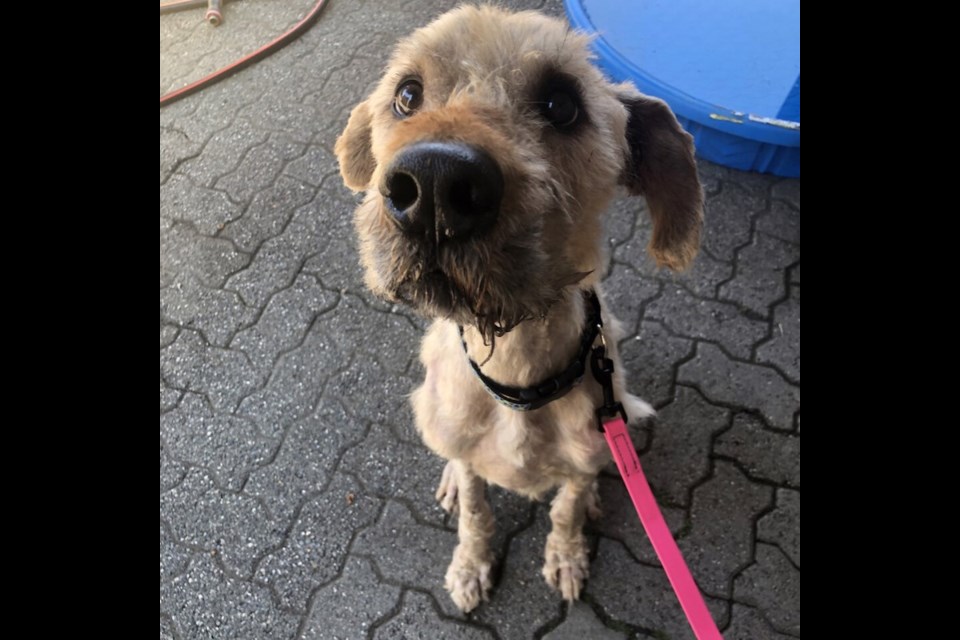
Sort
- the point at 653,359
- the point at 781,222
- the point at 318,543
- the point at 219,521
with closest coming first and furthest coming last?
the point at 318,543 < the point at 219,521 < the point at 653,359 < the point at 781,222

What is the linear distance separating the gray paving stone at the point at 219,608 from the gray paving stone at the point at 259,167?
8.97 feet

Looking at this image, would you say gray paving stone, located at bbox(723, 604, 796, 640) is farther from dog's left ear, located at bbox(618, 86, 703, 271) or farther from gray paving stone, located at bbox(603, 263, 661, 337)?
dog's left ear, located at bbox(618, 86, 703, 271)

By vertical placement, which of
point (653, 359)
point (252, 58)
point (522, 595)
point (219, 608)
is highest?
point (653, 359)

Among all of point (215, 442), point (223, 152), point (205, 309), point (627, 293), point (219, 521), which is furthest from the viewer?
point (223, 152)

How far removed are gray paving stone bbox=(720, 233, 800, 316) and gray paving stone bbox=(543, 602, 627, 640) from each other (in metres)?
2.13

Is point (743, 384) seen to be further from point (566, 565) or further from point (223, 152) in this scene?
point (223, 152)

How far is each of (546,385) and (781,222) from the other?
3.04 meters

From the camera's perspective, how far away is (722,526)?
10.3ft

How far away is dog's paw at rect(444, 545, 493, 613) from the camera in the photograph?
291 cm

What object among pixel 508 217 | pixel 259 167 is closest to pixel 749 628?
pixel 508 217

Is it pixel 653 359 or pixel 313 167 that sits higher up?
pixel 653 359
